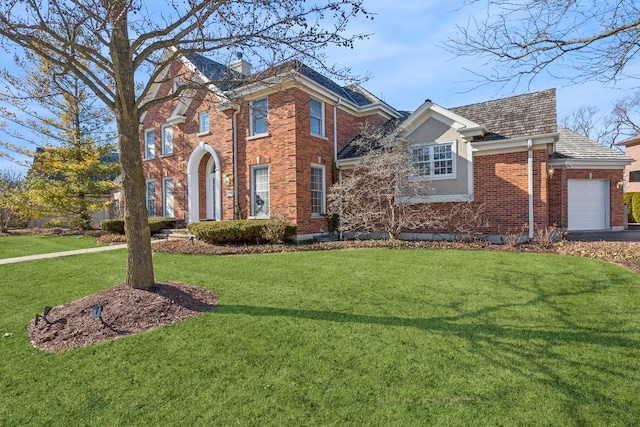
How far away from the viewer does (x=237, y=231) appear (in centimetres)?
1147

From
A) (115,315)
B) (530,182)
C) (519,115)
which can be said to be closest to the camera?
(115,315)

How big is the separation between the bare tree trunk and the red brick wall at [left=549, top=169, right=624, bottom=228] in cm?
1461

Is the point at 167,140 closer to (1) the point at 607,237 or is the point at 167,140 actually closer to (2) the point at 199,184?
(2) the point at 199,184

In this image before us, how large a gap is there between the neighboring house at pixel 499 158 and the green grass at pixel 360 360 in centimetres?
492

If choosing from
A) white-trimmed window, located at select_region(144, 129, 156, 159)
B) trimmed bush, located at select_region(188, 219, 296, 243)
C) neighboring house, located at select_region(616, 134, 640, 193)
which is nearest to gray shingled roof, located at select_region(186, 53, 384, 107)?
trimmed bush, located at select_region(188, 219, 296, 243)

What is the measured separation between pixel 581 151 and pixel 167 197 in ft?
64.7

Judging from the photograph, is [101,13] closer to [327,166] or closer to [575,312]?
[575,312]

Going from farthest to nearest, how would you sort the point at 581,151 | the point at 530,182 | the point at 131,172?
the point at 581,151 < the point at 530,182 < the point at 131,172

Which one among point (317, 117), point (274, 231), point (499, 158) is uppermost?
point (317, 117)

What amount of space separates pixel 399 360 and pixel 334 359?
2.17ft

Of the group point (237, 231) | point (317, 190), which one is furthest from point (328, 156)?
point (237, 231)

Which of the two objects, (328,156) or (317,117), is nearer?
(317,117)

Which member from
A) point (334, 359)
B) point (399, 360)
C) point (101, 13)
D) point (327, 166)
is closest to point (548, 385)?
point (399, 360)

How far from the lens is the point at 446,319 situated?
14.7 feet
